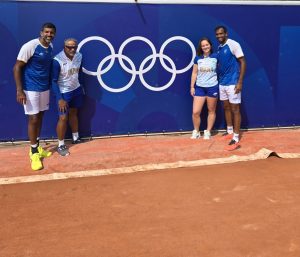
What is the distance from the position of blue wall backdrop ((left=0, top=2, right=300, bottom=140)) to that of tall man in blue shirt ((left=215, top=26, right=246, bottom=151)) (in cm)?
52

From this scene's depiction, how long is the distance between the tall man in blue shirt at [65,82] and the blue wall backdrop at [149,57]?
0.36m

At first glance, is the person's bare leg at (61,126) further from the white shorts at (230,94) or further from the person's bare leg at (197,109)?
the white shorts at (230,94)

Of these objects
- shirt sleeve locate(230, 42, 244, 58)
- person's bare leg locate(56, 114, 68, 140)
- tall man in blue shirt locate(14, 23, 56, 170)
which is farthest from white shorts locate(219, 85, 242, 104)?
tall man in blue shirt locate(14, 23, 56, 170)

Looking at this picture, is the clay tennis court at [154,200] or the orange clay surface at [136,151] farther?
the orange clay surface at [136,151]

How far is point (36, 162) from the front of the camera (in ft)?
18.5

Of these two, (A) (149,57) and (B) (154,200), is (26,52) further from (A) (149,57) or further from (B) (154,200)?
(B) (154,200)

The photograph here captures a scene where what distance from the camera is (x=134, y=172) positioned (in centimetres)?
559

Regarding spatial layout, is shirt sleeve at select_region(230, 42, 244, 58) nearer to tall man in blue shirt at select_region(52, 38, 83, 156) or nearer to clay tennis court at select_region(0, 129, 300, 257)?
clay tennis court at select_region(0, 129, 300, 257)

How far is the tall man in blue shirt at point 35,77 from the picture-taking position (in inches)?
214

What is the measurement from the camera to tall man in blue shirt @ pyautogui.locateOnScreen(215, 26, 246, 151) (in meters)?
6.45

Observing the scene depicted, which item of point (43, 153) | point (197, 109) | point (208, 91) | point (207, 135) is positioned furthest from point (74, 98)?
point (207, 135)

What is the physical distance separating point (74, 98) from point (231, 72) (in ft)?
7.96

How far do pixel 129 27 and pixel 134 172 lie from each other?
240 cm

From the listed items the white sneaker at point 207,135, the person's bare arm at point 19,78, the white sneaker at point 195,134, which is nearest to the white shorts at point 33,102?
the person's bare arm at point 19,78
